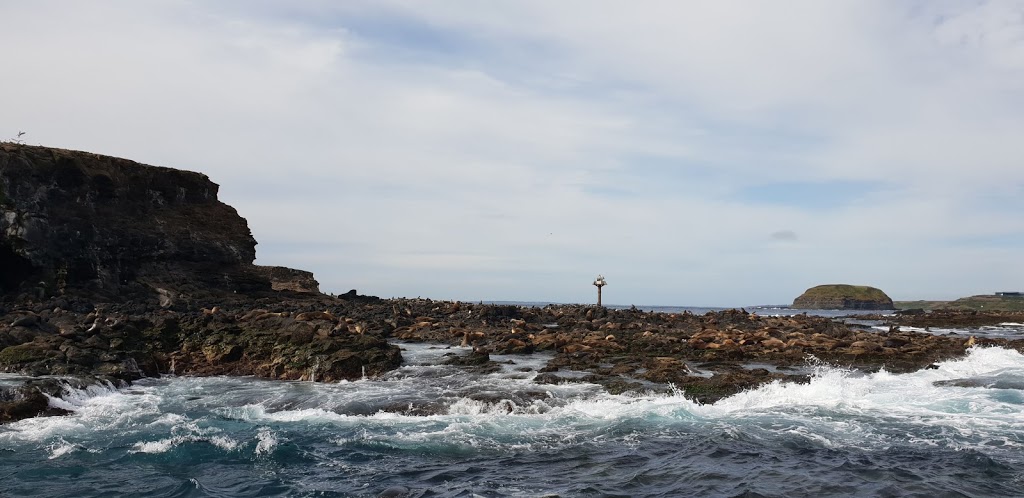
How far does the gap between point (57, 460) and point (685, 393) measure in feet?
49.2

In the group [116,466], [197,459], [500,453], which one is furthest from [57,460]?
[500,453]

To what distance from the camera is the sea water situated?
37.1ft

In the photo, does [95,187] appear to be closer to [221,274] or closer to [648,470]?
[221,274]

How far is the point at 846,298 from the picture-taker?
517 feet

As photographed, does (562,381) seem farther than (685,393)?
Yes

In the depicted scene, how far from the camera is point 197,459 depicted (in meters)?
13.1

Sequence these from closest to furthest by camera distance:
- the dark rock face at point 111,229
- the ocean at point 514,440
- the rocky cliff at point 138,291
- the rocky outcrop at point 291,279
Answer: the ocean at point 514,440
the rocky cliff at point 138,291
the dark rock face at point 111,229
the rocky outcrop at point 291,279

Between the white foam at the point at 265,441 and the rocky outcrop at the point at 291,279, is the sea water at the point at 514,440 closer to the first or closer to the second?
the white foam at the point at 265,441

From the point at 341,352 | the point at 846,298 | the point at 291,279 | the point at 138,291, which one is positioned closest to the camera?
the point at 341,352

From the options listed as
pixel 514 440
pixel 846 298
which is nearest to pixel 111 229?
pixel 514 440

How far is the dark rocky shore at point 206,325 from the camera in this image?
22375mm

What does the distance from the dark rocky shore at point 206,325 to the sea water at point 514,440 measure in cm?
198

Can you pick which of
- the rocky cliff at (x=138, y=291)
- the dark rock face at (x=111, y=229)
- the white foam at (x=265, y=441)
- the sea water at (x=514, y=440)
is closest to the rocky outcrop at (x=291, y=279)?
the rocky cliff at (x=138, y=291)

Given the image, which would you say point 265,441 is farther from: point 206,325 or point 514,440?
point 206,325
